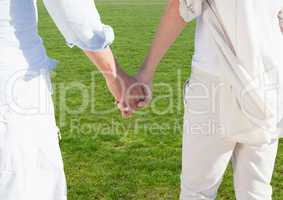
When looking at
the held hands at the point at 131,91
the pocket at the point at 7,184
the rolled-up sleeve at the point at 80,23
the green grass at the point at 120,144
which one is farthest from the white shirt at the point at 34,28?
the green grass at the point at 120,144

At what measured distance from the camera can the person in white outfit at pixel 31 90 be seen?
1900mm

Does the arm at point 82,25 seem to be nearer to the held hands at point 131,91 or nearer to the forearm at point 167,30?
→ the held hands at point 131,91

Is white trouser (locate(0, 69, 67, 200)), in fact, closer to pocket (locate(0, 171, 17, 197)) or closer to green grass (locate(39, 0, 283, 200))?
pocket (locate(0, 171, 17, 197))

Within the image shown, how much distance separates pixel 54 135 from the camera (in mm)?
2111

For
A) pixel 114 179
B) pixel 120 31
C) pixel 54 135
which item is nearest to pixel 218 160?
pixel 54 135

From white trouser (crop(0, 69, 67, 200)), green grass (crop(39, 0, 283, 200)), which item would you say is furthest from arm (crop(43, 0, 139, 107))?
green grass (crop(39, 0, 283, 200))

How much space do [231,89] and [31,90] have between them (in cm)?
88

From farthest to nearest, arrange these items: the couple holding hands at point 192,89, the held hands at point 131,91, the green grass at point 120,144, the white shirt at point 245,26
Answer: the green grass at point 120,144 < the held hands at point 131,91 < the white shirt at point 245,26 < the couple holding hands at point 192,89

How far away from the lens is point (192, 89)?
256cm

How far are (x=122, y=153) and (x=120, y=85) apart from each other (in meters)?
2.86

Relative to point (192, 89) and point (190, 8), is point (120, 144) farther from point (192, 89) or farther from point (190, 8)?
point (190, 8)

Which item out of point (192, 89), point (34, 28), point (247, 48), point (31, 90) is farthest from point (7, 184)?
point (247, 48)

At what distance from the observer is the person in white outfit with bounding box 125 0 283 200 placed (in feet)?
7.73

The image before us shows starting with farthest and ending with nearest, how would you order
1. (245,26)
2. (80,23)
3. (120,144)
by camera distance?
(120,144) → (245,26) → (80,23)
